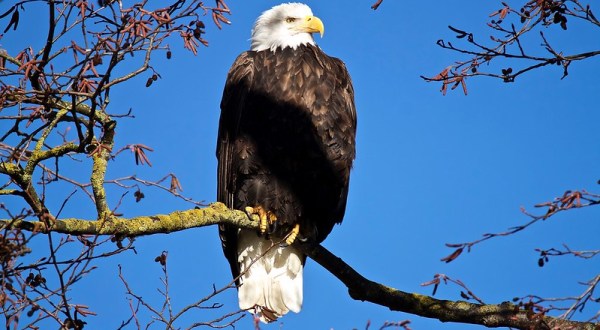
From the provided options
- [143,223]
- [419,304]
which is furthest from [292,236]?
[143,223]

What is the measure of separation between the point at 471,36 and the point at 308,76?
6.38ft

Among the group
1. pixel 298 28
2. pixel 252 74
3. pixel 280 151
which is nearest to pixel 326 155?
pixel 280 151

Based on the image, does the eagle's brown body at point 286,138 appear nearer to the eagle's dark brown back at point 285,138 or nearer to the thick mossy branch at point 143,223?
the eagle's dark brown back at point 285,138

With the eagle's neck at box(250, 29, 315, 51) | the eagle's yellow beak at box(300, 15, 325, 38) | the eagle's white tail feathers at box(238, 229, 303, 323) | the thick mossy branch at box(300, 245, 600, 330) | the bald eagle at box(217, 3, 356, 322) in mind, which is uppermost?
the eagle's yellow beak at box(300, 15, 325, 38)

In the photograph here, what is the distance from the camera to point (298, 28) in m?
5.71

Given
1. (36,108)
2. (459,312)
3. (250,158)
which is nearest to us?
(36,108)

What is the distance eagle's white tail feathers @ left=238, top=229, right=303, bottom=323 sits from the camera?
5402mm

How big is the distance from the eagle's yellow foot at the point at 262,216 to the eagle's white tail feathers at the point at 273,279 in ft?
1.28

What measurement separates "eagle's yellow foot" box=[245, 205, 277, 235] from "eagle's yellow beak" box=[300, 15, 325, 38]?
1.36 meters

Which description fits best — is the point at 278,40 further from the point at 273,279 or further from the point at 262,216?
the point at 273,279

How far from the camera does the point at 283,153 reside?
501 centimetres

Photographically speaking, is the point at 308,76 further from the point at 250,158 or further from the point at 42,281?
the point at 42,281

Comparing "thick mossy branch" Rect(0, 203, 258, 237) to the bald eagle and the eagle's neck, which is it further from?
the eagle's neck

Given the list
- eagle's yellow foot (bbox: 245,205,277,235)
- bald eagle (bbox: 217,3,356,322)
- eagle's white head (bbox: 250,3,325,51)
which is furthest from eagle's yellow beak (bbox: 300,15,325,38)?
eagle's yellow foot (bbox: 245,205,277,235)
